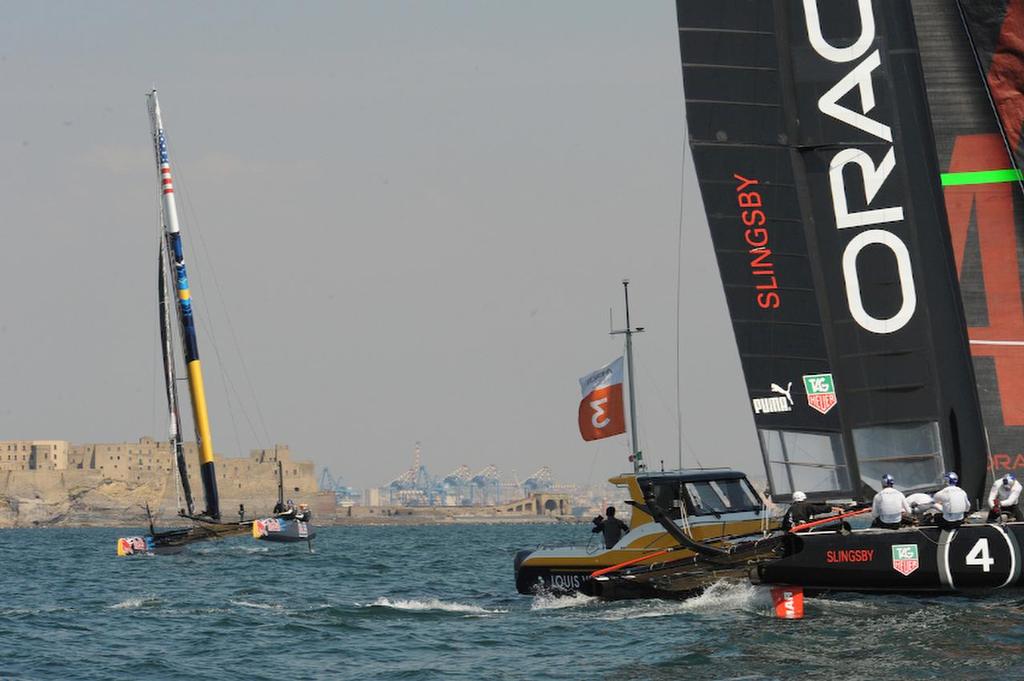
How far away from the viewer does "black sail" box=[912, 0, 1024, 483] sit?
56.1 feet

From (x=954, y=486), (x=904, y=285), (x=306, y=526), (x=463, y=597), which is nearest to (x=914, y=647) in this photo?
(x=954, y=486)

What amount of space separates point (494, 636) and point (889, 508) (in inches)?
195

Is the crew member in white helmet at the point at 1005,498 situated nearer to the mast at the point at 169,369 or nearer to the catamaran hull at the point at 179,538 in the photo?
the catamaran hull at the point at 179,538

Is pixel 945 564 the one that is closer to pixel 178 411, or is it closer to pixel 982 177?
pixel 982 177

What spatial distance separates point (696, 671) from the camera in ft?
47.5

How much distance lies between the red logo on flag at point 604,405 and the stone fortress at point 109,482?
123180 millimetres

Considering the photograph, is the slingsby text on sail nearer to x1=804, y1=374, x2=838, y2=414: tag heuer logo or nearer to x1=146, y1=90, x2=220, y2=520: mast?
x1=804, y1=374, x2=838, y2=414: tag heuer logo

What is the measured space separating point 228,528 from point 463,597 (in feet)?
49.6

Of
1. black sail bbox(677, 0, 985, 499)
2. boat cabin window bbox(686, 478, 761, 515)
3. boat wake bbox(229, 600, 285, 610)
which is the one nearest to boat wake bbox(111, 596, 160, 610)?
boat wake bbox(229, 600, 285, 610)

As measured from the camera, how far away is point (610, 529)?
2228 centimetres

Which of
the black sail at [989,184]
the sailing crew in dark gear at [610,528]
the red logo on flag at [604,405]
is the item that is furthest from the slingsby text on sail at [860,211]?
the red logo on flag at [604,405]

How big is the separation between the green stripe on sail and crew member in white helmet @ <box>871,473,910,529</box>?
12.1 ft

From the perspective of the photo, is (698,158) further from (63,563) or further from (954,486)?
(63,563)

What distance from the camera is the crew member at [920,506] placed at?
16358 mm
